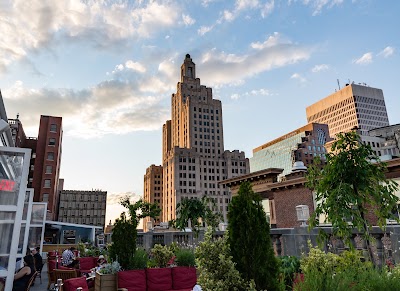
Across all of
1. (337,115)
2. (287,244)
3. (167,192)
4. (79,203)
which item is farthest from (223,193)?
(287,244)

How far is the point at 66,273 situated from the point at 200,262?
8084mm

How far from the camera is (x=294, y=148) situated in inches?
4771

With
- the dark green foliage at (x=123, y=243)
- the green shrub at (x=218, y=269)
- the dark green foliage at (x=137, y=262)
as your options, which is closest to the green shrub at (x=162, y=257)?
the dark green foliage at (x=137, y=262)

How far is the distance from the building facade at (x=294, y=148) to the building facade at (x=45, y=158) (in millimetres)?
80539

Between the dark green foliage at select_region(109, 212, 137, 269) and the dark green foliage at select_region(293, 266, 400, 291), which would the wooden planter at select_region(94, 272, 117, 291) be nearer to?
the dark green foliage at select_region(109, 212, 137, 269)

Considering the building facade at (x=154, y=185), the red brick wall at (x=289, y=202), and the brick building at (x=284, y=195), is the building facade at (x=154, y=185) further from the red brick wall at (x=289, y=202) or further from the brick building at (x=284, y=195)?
the red brick wall at (x=289, y=202)

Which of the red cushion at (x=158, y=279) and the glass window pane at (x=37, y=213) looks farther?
the glass window pane at (x=37, y=213)

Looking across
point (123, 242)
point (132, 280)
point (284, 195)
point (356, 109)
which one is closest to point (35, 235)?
point (123, 242)

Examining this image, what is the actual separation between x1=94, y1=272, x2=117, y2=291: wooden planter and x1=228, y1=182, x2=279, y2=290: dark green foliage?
5.49 meters

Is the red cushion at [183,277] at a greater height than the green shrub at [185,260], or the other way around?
the green shrub at [185,260]

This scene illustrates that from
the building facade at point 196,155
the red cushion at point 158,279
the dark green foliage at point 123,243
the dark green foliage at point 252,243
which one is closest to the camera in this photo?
the dark green foliage at point 252,243

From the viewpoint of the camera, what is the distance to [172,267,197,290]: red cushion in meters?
10.1

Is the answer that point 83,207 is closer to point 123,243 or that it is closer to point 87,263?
point 87,263

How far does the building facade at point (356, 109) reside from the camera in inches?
5920
